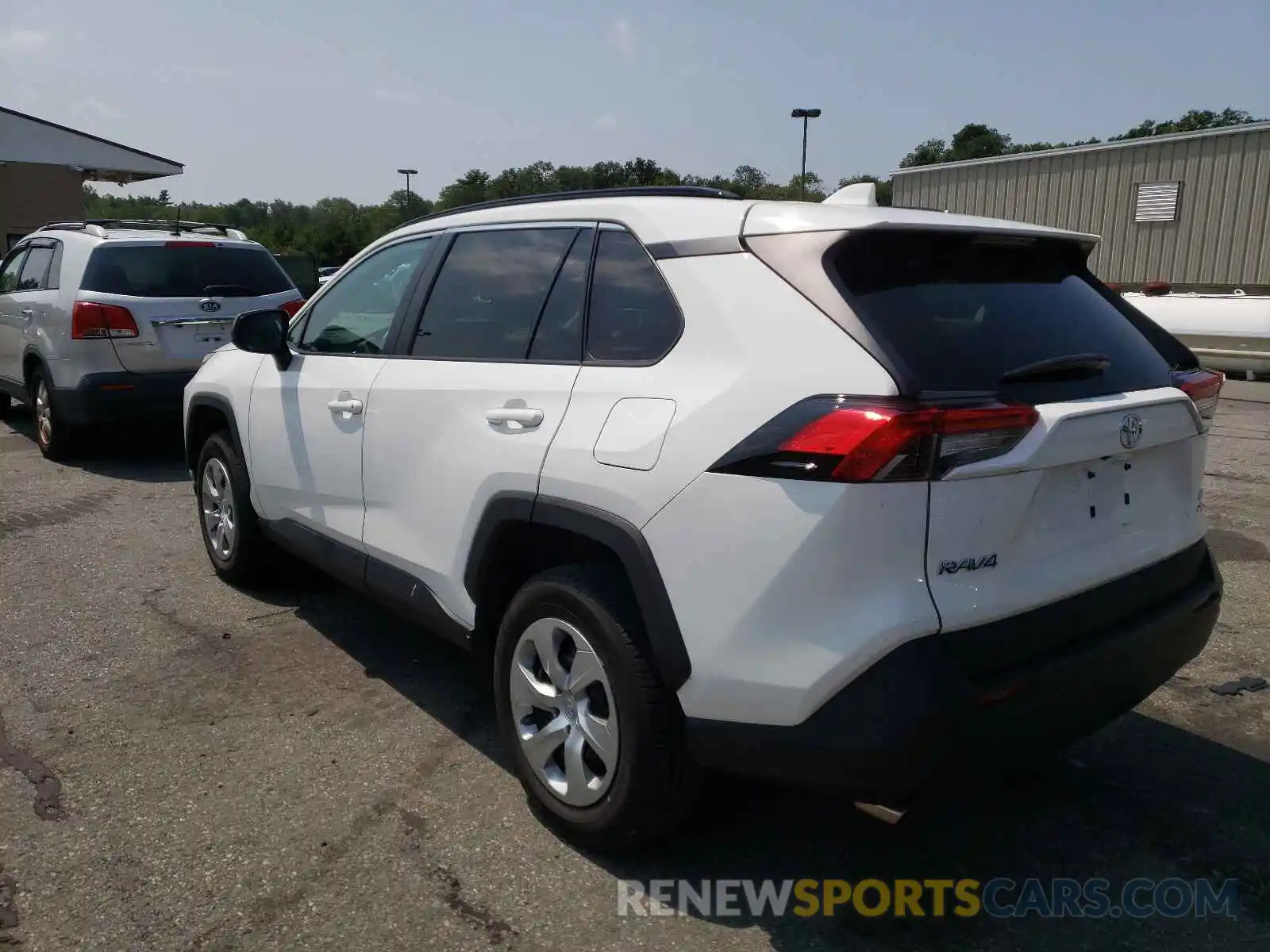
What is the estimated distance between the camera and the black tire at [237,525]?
474 centimetres

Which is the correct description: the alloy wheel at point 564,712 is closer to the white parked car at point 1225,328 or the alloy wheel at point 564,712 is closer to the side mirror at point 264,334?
the side mirror at point 264,334

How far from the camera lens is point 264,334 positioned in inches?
165

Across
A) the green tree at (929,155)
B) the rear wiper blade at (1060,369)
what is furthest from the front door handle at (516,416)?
the green tree at (929,155)

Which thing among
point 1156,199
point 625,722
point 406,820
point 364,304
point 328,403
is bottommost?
point 406,820

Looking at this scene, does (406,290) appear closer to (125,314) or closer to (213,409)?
(213,409)

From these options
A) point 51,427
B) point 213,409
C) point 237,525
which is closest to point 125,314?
point 51,427

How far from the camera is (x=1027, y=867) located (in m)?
2.79

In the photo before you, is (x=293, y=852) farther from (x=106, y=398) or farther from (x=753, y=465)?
(x=106, y=398)

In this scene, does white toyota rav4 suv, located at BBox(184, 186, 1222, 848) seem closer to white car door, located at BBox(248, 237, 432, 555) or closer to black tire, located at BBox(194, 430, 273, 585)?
white car door, located at BBox(248, 237, 432, 555)

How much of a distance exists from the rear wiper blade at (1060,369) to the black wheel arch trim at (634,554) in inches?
37.0

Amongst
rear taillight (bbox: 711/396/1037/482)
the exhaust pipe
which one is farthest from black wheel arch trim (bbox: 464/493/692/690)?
the exhaust pipe

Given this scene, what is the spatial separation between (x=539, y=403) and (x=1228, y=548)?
4535mm

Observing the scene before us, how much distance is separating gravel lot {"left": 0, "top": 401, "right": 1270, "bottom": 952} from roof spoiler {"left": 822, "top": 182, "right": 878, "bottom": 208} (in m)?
1.76

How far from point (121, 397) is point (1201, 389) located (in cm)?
734
